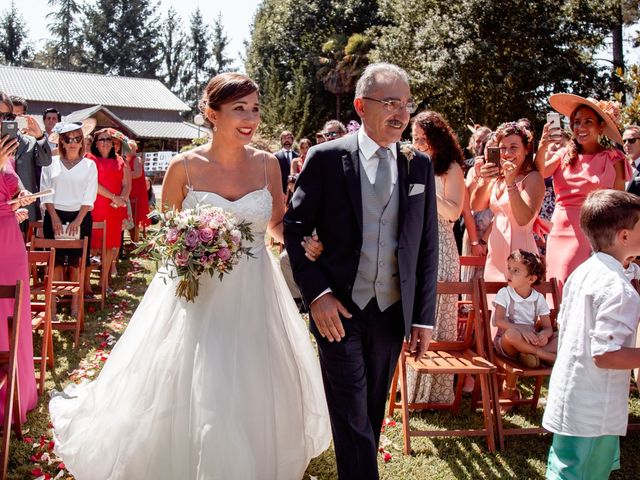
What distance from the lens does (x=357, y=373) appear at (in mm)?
2936

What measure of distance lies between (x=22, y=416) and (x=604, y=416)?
159 inches

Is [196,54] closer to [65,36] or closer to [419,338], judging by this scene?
[65,36]

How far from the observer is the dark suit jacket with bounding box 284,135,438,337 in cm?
287

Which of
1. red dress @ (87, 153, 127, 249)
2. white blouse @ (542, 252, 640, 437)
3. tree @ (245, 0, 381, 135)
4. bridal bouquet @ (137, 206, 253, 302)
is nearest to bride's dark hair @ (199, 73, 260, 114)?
bridal bouquet @ (137, 206, 253, 302)

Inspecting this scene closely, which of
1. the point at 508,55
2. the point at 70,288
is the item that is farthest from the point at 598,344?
the point at 508,55

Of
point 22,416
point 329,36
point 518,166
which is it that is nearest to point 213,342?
point 22,416

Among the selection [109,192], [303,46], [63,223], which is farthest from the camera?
[303,46]

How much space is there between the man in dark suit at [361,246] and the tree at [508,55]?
19403mm

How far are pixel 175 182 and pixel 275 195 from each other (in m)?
0.68

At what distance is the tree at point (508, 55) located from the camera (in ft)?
66.9

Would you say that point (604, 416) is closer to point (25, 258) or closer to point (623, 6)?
point (25, 258)

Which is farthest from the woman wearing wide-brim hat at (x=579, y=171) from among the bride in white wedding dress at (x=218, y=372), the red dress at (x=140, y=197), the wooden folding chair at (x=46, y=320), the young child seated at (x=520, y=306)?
the red dress at (x=140, y=197)

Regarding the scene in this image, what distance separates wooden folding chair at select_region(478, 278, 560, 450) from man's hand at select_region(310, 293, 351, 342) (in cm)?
213

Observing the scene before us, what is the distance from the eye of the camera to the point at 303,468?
12.0 ft
